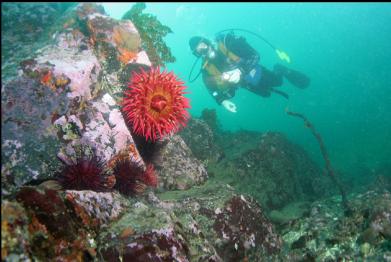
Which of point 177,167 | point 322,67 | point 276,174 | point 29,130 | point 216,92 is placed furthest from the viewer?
point 322,67

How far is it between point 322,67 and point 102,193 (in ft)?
372

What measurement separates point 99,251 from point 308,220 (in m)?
5.02

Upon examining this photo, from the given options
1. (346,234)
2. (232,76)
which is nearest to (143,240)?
(346,234)

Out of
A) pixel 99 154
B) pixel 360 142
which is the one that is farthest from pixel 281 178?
pixel 360 142

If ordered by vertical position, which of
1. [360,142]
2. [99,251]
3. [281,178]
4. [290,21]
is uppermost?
[290,21]

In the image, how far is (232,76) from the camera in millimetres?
12328

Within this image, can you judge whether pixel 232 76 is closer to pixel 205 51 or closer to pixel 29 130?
pixel 205 51

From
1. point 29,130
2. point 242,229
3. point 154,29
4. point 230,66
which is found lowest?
point 242,229

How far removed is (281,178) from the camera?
32.7 feet

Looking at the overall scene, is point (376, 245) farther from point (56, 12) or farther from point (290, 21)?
point (290, 21)

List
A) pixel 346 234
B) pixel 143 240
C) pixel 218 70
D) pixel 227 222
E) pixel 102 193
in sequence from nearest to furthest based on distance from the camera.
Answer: pixel 143 240, pixel 102 193, pixel 227 222, pixel 346 234, pixel 218 70

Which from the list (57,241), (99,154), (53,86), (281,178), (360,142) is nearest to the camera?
(57,241)

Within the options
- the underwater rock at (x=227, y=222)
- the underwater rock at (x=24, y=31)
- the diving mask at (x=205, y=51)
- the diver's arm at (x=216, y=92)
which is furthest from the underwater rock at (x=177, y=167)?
the diving mask at (x=205, y=51)

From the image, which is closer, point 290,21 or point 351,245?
point 351,245
